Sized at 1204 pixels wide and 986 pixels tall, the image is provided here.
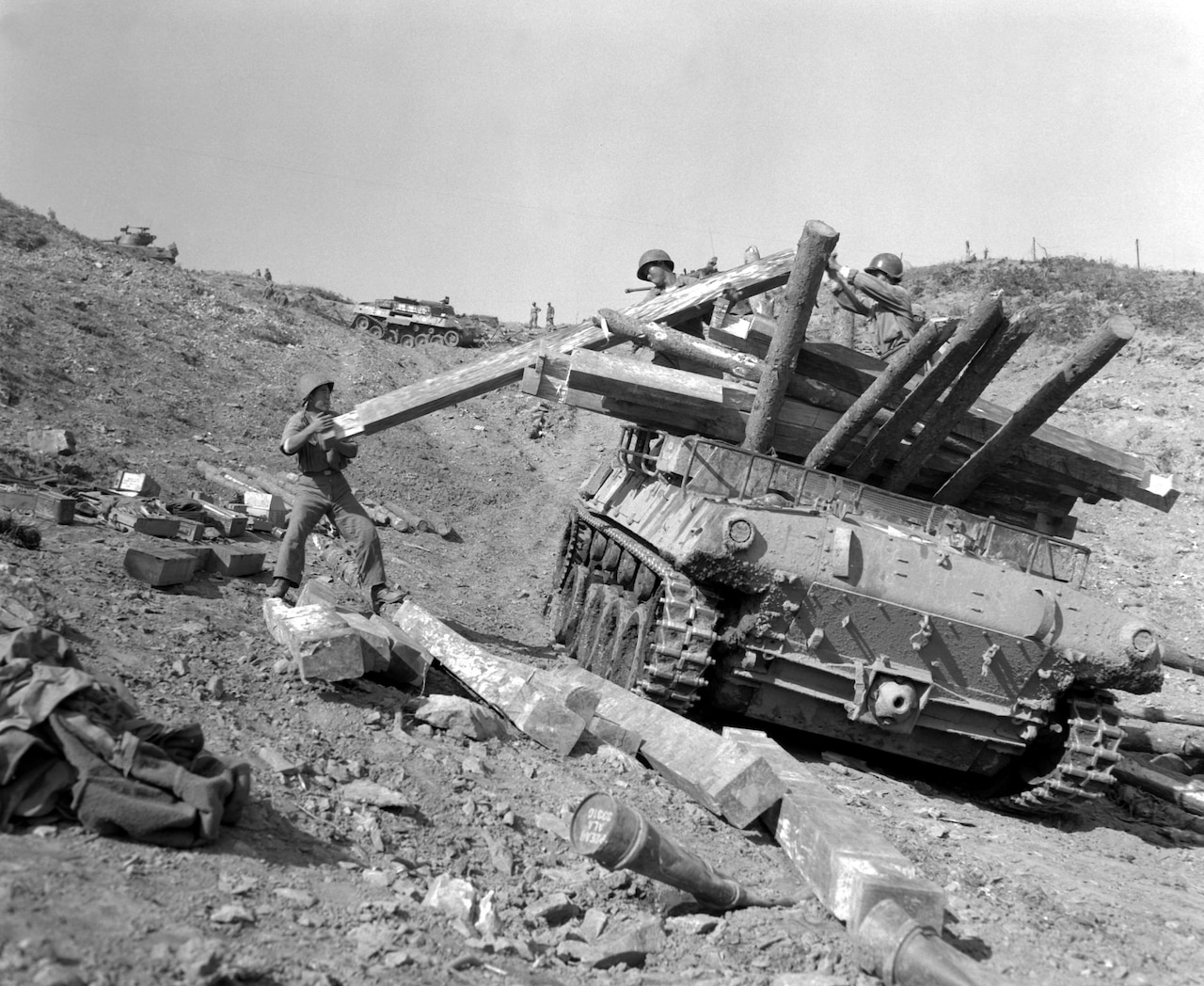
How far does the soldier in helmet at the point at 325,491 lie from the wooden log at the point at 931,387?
11.9 ft

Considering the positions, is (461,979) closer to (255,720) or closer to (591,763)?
(255,720)

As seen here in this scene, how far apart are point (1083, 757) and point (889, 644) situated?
4.59 feet

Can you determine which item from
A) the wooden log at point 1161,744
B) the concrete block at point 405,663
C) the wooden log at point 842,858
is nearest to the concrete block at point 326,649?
the concrete block at point 405,663

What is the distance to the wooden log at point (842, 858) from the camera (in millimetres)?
4480

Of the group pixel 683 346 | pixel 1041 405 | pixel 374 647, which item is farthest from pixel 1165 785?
pixel 374 647

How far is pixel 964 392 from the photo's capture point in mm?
8227

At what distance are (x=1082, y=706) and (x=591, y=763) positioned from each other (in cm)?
→ 334

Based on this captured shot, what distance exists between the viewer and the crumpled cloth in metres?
3.64

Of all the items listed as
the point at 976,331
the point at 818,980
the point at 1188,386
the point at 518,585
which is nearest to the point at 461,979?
the point at 818,980

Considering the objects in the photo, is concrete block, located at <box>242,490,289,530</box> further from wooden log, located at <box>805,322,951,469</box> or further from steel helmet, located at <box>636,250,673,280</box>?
wooden log, located at <box>805,322,951,469</box>

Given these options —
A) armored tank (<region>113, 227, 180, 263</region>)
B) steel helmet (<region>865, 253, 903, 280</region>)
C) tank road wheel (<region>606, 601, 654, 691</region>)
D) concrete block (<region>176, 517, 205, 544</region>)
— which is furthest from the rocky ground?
armored tank (<region>113, 227, 180, 263</region>)

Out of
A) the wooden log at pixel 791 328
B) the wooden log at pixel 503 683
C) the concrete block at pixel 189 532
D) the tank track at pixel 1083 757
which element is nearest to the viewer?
the wooden log at pixel 503 683

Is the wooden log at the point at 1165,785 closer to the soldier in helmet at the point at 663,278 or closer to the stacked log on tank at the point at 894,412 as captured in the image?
the stacked log on tank at the point at 894,412

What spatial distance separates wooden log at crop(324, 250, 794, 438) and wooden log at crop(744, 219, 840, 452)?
1449 millimetres
